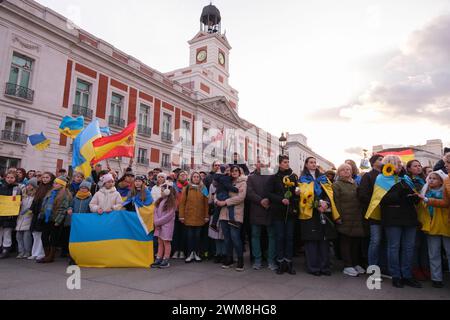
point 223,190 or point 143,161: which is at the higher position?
point 143,161

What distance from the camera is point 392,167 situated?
4.44 m

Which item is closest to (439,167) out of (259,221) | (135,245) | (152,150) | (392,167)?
(392,167)

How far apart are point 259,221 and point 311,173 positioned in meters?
1.33

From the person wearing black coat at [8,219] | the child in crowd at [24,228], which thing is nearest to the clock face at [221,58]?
the person wearing black coat at [8,219]

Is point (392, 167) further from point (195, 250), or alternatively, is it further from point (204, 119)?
point (204, 119)

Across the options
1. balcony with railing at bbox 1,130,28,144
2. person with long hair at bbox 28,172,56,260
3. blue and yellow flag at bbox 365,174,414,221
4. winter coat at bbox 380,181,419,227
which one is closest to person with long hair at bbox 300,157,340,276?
blue and yellow flag at bbox 365,174,414,221

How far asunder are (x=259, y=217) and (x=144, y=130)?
2182 centimetres

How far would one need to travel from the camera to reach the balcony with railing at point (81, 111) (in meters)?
19.8

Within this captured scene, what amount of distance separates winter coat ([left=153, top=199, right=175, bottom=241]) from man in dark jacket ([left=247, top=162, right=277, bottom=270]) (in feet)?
5.41

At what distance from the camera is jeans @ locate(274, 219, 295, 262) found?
5.15 metres

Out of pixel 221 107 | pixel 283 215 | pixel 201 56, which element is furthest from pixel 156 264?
pixel 201 56

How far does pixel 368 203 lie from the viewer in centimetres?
480

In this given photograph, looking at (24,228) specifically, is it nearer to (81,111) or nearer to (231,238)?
(231,238)

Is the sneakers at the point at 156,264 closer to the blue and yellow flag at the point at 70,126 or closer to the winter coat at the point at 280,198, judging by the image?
the winter coat at the point at 280,198
